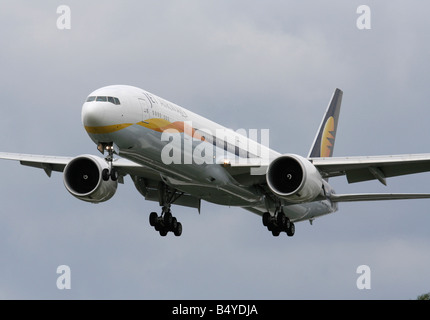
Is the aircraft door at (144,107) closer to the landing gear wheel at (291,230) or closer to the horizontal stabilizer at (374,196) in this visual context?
the landing gear wheel at (291,230)

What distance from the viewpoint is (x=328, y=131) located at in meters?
59.4

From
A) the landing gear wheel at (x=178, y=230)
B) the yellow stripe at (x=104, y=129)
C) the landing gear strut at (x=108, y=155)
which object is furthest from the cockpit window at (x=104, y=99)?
the landing gear wheel at (x=178, y=230)

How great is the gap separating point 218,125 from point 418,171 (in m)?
9.71

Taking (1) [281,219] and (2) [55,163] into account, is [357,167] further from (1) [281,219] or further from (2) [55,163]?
(2) [55,163]

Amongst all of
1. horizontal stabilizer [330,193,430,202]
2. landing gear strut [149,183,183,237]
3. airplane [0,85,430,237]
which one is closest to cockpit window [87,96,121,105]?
airplane [0,85,430,237]

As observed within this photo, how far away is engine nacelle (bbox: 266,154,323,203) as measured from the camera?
4312cm

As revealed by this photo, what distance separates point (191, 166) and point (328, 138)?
1904cm

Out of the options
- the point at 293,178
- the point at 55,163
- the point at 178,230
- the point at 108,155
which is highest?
the point at 55,163

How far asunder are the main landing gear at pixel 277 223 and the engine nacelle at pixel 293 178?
181 inches

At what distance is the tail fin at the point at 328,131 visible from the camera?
5709cm

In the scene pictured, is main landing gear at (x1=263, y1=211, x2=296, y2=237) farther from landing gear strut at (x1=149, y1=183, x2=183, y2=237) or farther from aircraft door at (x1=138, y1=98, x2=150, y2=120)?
aircraft door at (x1=138, y1=98, x2=150, y2=120)

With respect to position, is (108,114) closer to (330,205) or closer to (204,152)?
(204,152)

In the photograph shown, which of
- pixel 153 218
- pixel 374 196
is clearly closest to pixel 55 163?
pixel 153 218

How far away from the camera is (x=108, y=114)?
127 feet
